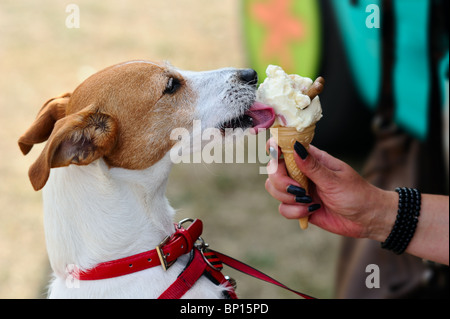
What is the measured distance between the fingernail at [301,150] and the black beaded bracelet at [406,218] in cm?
46

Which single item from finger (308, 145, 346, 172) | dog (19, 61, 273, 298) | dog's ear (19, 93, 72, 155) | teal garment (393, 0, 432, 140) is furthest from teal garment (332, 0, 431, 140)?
dog's ear (19, 93, 72, 155)

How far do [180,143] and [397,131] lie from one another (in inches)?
63.8

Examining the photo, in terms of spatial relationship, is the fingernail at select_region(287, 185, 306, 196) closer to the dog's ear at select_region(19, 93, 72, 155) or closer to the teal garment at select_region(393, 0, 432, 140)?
the dog's ear at select_region(19, 93, 72, 155)

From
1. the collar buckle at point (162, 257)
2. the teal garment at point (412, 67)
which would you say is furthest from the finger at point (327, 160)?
the teal garment at point (412, 67)

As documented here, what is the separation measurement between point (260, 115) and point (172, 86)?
0.38 meters

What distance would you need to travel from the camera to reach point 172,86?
202 cm

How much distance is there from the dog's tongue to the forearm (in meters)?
0.54

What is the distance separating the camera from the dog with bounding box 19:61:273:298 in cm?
178

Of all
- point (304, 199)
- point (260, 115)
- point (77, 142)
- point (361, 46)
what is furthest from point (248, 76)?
point (361, 46)

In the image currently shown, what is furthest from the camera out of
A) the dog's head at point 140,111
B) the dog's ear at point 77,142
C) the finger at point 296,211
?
the finger at point 296,211

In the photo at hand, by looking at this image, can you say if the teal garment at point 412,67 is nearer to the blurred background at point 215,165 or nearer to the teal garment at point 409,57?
the teal garment at point 409,57

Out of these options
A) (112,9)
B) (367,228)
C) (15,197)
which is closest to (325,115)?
(367,228)

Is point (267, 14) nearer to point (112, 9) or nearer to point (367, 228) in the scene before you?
point (367, 228)

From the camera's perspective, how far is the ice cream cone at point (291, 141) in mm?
1850
